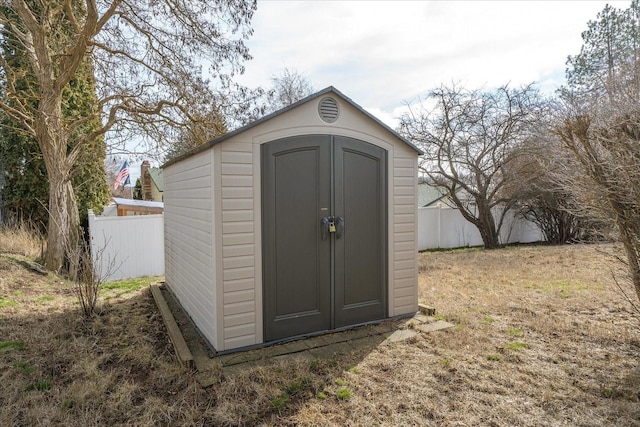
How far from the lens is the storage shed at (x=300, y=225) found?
3285mm

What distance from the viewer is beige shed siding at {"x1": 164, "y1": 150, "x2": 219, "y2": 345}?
3359 mm

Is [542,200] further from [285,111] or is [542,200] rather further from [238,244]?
[238,244]

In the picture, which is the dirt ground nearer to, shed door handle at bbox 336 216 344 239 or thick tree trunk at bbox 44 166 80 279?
shed door handle at bbox 336 216 344 239

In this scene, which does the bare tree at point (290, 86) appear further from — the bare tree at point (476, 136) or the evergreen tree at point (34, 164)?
the evergreen tree at point (34, 164)

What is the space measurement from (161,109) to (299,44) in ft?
12.8

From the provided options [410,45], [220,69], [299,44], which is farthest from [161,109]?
[410,45]

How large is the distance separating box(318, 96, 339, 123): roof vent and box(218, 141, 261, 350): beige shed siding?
31.1 inches

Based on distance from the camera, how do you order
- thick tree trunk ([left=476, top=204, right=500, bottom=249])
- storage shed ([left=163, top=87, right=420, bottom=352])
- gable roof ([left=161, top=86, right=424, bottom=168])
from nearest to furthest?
gable roof ([left=161, top=86, right=424, bottom=168]) → storage shed ([left=163, top=87, right=420, bottom=352]) → thick tree trunk ([left=476, top=204, right=500, bottom=249])

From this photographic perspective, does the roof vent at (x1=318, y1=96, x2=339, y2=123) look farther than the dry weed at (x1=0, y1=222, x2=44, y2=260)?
No

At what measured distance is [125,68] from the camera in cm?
738

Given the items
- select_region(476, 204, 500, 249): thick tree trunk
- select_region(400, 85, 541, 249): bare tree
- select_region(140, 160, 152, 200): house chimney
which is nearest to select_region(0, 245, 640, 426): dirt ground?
select_region(400, 85, 541, 249): bare tree

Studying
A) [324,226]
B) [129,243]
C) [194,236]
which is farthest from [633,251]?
[129,243]

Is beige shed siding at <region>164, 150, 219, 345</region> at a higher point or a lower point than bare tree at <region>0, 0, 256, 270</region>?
lower

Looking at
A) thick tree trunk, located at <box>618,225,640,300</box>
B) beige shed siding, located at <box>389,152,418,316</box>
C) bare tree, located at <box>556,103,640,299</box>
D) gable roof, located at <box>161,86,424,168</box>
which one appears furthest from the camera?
beige shed siding, located at <box>389,152,418,316</box>
